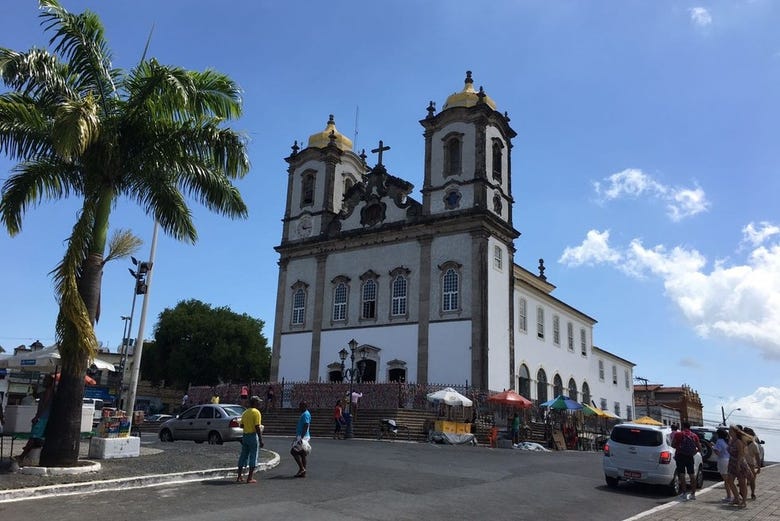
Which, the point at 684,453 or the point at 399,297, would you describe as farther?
the point at 399,297

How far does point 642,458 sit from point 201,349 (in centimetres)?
4597

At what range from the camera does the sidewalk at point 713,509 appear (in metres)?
11.0

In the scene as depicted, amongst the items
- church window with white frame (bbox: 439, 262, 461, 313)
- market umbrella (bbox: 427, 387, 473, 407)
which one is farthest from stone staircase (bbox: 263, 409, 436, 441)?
church window with white frame (bbox: 439, 262, 461, 313)

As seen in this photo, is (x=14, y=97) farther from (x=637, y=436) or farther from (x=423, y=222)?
(x=423, y=222)

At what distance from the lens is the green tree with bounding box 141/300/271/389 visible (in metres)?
54.7

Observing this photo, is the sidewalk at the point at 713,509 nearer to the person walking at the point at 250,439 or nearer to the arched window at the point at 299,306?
the person walking at the point at 250,439

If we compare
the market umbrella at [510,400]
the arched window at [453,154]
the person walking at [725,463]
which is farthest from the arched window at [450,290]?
the person walking at [725,463]

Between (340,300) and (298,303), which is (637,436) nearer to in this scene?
(340,300)

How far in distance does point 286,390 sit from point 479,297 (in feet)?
38.5

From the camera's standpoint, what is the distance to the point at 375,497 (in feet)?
36.1

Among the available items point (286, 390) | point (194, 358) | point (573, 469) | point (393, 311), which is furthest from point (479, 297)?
point (194, 358)

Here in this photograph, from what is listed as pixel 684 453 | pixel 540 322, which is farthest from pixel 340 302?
pixel 684 453

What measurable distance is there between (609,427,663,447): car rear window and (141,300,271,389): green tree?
4271 cm

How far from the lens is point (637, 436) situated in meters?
14.6
